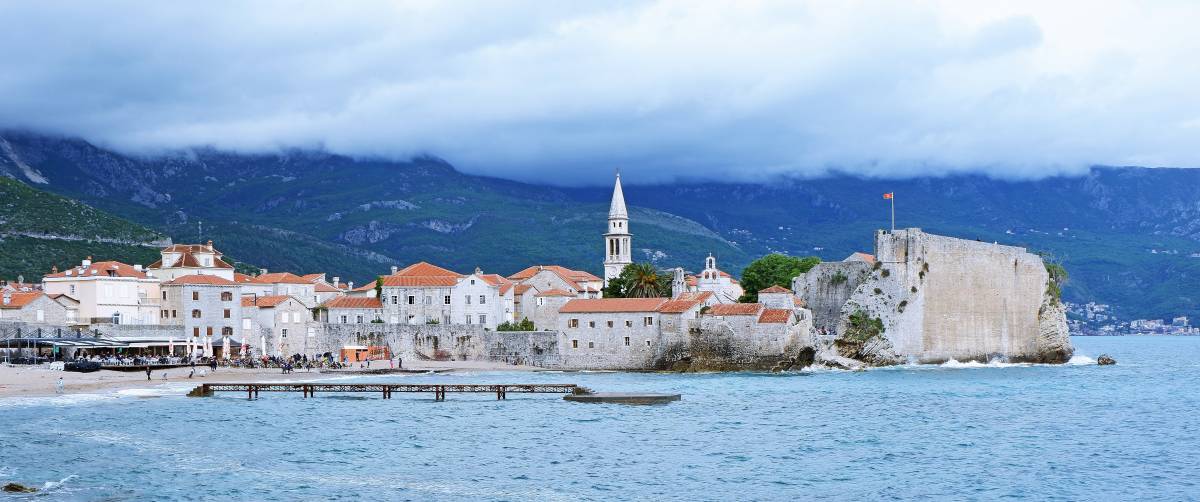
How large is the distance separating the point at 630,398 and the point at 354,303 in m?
33.4

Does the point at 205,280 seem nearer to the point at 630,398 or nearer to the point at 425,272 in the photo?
the point at 425,272

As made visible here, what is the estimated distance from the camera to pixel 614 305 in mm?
73438

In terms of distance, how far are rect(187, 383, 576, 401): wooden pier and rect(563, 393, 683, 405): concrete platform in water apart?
2.61 metres

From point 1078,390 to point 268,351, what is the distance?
1839 inches

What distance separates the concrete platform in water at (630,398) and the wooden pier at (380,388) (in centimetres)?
261

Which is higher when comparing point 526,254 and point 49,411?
point 526,254

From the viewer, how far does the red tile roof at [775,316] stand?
231 feet

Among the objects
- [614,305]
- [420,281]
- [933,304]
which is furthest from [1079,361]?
[420,281]

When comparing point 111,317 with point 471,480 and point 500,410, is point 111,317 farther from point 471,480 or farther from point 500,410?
point 471,480

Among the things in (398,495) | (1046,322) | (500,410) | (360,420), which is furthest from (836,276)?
(398,495)

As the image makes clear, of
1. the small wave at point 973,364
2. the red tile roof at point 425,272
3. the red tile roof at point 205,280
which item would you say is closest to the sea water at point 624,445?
the small wave at point 973,364

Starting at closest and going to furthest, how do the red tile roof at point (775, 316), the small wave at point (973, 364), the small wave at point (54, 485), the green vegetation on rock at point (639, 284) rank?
the small wave at point (54, 485)
the red tile roof at point (775, 316)
the small wave at point (973, 364)
the green vegetation on rock at point (639, 284)

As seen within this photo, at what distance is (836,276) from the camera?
8138 cm

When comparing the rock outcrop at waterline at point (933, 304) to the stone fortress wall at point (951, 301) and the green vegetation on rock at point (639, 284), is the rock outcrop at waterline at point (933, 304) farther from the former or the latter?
the green vegetation on rock at point (639, 284)
